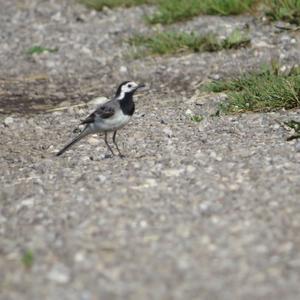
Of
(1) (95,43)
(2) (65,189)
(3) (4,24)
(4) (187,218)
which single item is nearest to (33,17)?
(3) (4,24)

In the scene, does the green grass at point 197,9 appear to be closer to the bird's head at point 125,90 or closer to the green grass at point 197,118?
the green grass at point 197,118

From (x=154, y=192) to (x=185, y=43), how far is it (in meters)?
6.08

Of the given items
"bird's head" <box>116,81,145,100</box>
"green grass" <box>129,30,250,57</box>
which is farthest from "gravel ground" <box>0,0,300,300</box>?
"bird's head" <box>116,81,145,100</box>

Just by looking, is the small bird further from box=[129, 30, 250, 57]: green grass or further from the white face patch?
box=[129, 30, 250, 57]: green grass

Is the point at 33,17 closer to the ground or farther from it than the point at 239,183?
closer to the ground

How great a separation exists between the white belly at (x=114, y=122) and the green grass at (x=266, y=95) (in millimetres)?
1611

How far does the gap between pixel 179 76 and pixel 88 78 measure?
1426 mm

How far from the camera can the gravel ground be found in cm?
536

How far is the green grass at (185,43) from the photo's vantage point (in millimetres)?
12367

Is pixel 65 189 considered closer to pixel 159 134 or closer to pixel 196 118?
pixel 159 134

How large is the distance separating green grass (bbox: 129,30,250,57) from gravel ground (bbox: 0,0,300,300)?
0.16 m

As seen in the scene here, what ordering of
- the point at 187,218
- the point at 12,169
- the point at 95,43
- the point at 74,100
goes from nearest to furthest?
1. the point at 187,218
2. the point at 12,169
3. the point at 74,100
4. the point at 95,43

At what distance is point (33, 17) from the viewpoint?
1565 cm

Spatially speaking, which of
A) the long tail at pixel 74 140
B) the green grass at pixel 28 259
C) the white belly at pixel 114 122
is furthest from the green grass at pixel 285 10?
the green grass at pixel 28 259
